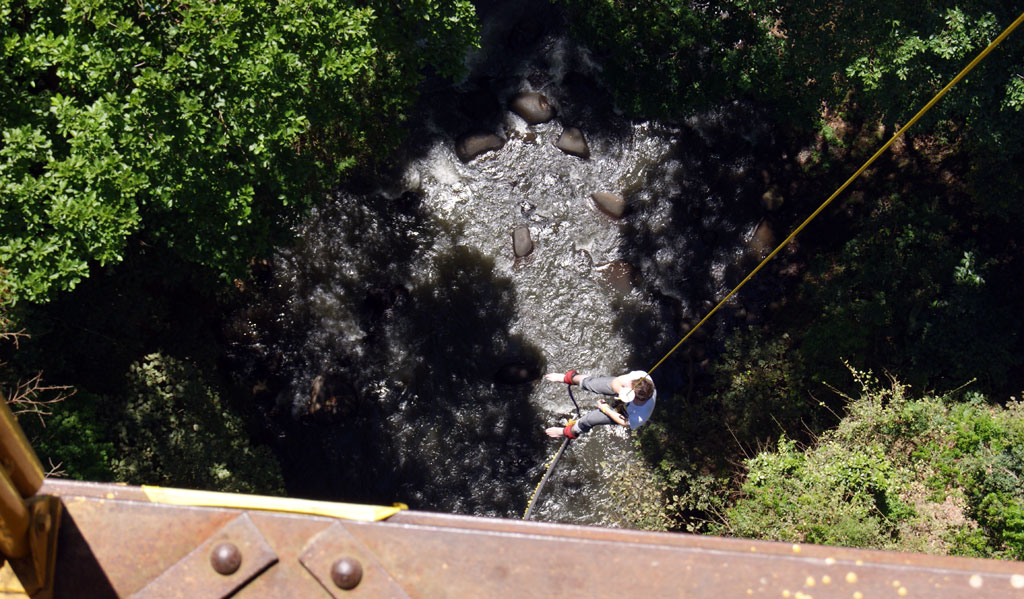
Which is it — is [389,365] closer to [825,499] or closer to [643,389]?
[643,389]

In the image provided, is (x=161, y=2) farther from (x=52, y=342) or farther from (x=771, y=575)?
(x=771, y=575)

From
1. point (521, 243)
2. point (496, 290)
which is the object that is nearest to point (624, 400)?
point (496, 290)

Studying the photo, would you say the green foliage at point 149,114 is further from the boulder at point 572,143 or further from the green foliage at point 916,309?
the green foliage at point 916,309

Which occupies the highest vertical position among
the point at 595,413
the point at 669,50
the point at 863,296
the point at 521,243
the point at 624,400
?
the point at 669,50

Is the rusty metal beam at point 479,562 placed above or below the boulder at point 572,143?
below

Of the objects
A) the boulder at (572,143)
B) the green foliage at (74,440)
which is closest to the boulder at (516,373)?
the boulder at (572,143)

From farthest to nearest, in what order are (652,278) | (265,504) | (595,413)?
(652,278) → (595,413) → (265,504)

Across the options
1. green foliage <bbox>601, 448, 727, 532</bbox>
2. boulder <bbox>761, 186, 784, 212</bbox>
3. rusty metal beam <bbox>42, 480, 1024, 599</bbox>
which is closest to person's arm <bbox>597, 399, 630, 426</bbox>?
green foliage <bbox>601, 448, 727, 532</bbox>

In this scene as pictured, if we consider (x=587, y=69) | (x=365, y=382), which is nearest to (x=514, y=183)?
(x=587, y=69)
